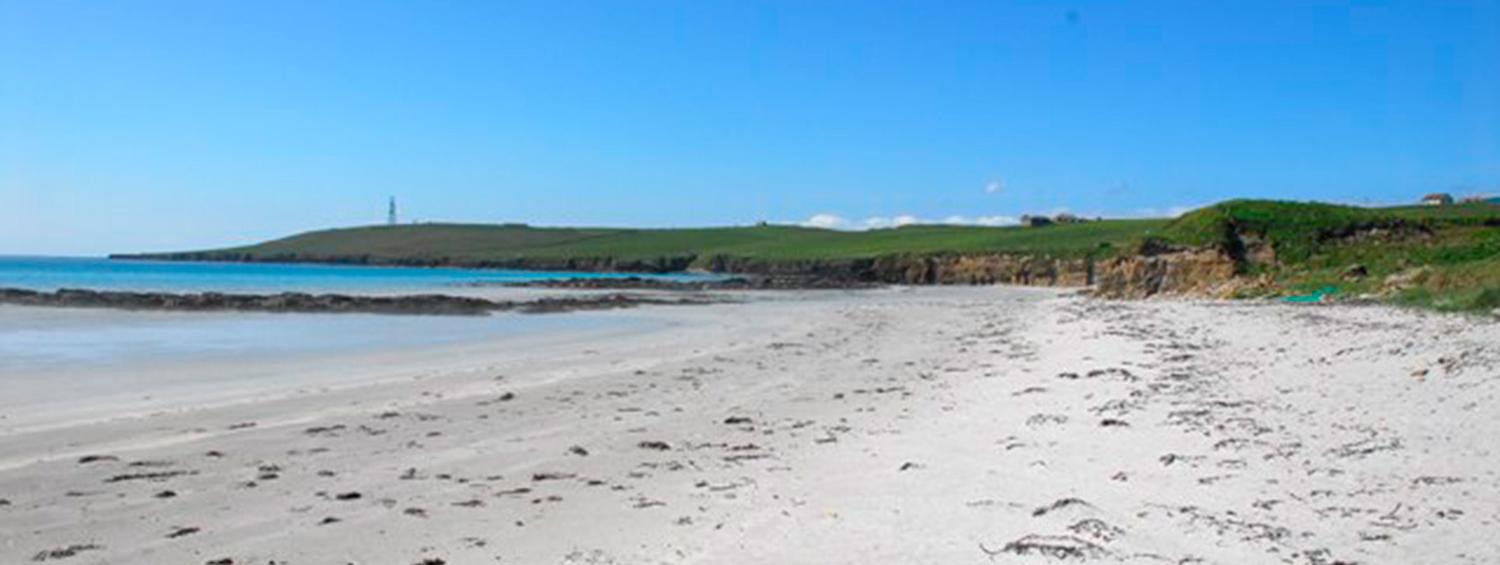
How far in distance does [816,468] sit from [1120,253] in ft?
140

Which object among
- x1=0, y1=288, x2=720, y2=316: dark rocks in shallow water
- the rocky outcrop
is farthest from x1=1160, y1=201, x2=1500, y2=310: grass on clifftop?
the rocky outcrop

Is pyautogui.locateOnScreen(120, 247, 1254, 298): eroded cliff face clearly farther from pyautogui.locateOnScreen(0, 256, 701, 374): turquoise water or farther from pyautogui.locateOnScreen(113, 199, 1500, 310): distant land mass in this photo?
pyautogui.locateOnScreen(0, 256, 701, 374): turquoise water

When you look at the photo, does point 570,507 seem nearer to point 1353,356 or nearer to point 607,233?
point 1353,356

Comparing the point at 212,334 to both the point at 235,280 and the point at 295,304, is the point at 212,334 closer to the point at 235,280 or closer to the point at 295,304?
the point at 295,304

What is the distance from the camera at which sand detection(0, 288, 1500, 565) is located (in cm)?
614

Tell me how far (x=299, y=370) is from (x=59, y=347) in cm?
720

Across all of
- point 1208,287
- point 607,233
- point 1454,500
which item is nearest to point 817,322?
point 1208,287

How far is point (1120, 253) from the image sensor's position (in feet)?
159

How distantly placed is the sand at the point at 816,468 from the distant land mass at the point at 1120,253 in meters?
10.4

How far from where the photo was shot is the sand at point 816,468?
6.14 metres

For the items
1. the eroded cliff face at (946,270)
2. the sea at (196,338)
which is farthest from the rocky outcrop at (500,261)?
the sea at (196,338)

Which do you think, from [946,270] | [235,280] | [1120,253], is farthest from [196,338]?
[946,270]

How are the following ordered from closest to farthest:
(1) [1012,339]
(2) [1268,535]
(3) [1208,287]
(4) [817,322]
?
1. (2) [1268,535]
2. (1) [1012,339]
3. (4) [817,322]
4. (3) [1208,287]

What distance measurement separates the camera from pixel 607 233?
19088 cm
